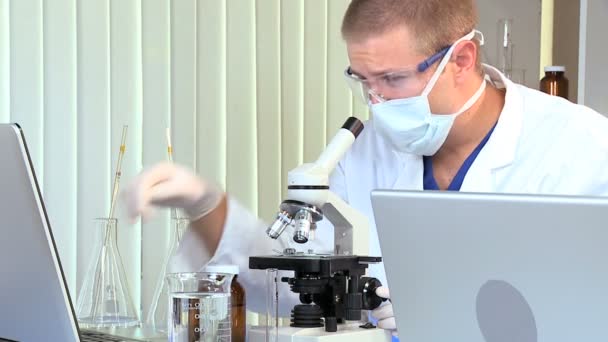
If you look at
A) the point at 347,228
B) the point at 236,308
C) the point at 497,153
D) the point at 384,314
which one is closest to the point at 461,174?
the point at 497,153

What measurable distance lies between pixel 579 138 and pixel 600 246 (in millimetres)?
1049

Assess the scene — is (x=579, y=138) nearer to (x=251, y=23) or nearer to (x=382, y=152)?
(x=382, y=152)

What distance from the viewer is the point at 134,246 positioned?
2.09 meters

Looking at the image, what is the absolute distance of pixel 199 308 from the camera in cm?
117

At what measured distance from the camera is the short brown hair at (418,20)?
1639 mm

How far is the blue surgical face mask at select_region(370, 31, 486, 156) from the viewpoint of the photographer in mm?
1684

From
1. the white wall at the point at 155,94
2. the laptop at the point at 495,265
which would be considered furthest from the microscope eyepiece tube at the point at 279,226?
the white wall at the point at 155,94

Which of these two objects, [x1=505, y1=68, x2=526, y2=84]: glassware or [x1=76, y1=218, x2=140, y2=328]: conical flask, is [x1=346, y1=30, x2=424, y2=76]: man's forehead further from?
[x1=505, y1=68, x2=526, y2=84]: glassware

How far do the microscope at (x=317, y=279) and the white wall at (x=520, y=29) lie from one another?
1466mm

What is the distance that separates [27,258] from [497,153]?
964mm

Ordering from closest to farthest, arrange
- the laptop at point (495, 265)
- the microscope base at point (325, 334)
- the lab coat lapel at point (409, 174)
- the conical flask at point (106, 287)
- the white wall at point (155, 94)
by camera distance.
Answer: the laptop at point (495, 265), the microscope base at point (325, 334), the conical flask at point (106, 287), the lab coat lapel at point (409, 174), the white wall at point (155, 94)

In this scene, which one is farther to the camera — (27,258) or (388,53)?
(388,53)

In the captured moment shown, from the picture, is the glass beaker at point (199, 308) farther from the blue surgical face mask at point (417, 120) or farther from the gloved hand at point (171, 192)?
the blue surgical face mask at point (417, 120)

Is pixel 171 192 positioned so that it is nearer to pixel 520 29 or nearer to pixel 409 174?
pixel 409 174
